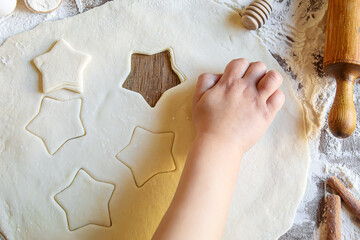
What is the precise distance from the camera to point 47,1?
3.14 ft

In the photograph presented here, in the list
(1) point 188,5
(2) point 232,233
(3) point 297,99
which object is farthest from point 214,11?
(2) point 232,233

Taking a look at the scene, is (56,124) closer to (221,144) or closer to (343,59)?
(221,144)

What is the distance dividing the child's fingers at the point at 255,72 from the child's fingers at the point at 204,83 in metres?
0.08

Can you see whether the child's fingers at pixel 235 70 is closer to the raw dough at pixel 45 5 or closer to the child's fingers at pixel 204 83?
the child's fingers at pixel 204 83

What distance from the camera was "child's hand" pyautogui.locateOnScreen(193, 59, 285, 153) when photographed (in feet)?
2.68

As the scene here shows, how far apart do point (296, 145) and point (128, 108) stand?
0.46 m

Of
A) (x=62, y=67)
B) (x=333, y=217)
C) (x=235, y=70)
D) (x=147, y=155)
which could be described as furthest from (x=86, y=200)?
(x=333, y=217)

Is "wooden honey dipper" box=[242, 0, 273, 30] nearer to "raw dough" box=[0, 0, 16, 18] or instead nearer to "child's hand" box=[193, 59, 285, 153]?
"child's hand" box=[193, 59, 285, 153]

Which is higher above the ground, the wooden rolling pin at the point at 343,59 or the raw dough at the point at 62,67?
the wooden rolling pin at the point at 343,59

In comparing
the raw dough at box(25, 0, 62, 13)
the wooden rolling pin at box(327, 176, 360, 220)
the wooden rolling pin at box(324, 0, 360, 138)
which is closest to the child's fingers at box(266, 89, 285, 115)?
the wooden rolling pin at box(324, 0, 360, 138)

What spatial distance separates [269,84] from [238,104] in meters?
0.09

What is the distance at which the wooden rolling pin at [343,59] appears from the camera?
81cm

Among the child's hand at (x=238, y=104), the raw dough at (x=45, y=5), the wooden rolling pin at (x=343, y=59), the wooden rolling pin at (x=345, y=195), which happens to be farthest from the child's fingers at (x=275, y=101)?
the raw dough at (x=45, y=5)

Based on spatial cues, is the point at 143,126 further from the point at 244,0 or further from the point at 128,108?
the point at 244,0
